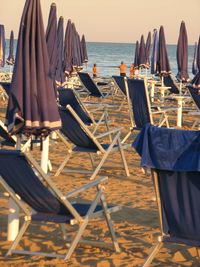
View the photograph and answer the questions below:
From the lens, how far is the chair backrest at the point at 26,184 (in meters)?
4.33

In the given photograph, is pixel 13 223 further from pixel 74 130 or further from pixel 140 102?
pixel 140 102

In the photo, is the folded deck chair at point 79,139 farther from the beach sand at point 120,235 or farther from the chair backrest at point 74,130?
the beach sand at point 120,235

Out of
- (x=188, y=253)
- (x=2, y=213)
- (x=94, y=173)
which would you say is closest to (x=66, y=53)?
(x=94, y=173)

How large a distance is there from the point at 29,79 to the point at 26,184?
3.23ft

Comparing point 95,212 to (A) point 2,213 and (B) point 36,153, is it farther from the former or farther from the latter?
(B) point 36,153

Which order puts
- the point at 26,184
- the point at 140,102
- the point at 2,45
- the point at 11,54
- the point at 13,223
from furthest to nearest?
the point at 11,54 < the point at 2,45 < the point at 140,102 < the point at 13,223 < the point at 26,184

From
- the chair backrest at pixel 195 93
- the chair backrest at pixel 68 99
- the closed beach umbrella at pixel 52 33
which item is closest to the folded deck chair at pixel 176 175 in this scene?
the closed beach umbrella at pixel 52 33

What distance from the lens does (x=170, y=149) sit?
4113 millimetres

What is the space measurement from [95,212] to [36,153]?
4.47 metres

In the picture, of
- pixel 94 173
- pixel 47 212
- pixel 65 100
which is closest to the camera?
pixel 47 212

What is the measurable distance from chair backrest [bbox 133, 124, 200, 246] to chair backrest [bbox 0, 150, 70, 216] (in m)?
0.70

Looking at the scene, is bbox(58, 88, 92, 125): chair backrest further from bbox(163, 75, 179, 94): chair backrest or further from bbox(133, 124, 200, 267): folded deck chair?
bbox(163, 75, 179, 94): chair backrest

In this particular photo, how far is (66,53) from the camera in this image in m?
14.9

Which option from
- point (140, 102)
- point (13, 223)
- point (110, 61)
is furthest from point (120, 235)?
point (110, 61)
